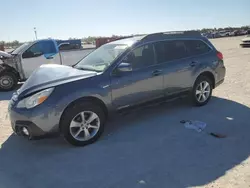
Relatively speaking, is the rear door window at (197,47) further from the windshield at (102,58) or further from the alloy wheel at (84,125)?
the alloy wheel at (84,125)

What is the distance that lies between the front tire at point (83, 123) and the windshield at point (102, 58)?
0.76 metres

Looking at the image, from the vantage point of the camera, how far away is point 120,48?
4.88 meters

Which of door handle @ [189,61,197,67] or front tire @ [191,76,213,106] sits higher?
door handle @ [189,61,197,67]

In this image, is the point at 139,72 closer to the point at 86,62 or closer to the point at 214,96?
the point at 86,62

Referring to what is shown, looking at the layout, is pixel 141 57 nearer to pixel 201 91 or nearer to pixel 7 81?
pixel 201 91

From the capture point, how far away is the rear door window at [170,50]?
5.17 m

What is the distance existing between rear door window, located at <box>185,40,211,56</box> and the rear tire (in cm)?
660

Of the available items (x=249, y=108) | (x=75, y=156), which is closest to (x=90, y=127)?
(x=75, y=156)

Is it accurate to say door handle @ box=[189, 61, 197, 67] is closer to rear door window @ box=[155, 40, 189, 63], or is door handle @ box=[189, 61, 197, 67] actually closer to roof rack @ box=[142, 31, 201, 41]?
rear door window @ box=[155, 40, 189, 63]

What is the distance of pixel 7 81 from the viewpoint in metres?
9.35

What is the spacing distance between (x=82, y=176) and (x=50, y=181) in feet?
1.31

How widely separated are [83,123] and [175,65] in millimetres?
2286

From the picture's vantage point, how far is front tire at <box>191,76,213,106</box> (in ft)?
18.9

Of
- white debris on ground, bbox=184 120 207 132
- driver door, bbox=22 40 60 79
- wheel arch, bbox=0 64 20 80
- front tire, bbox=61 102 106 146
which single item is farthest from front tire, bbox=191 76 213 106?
wheel arch, bbox=0 64 20 80
